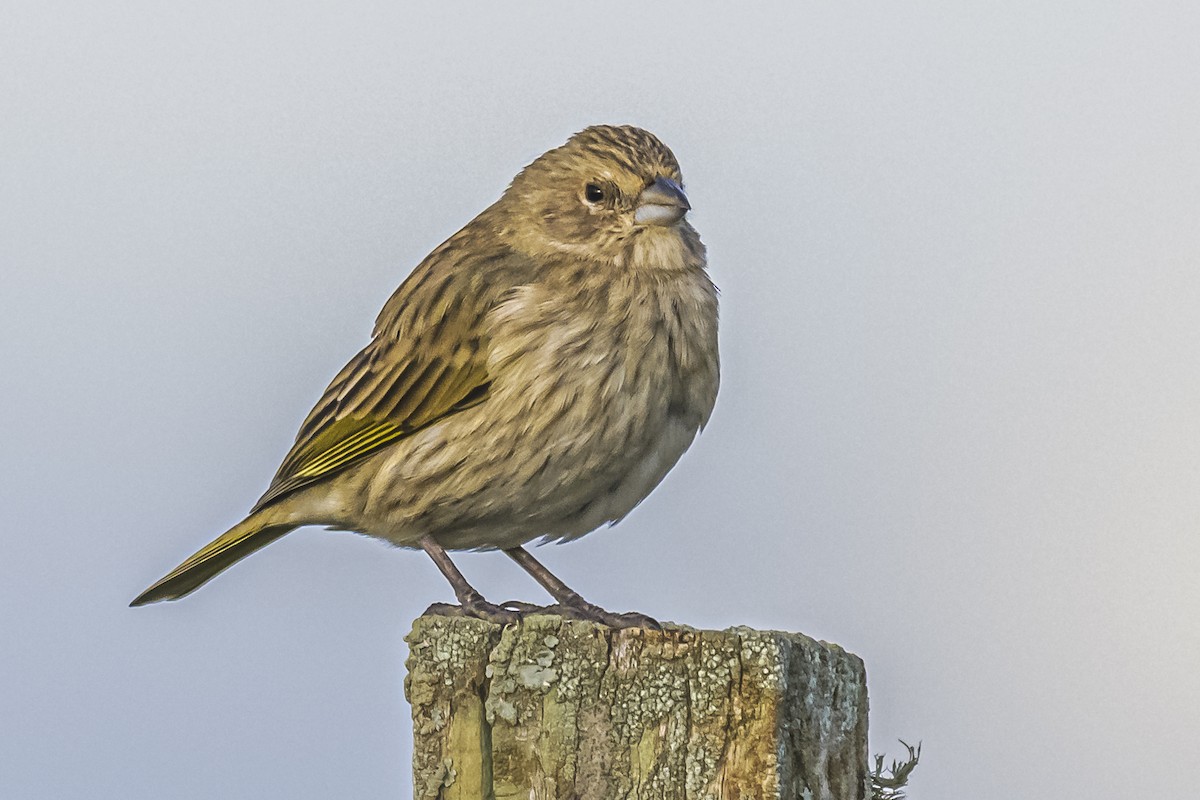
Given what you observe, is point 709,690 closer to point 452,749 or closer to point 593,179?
point 452,749

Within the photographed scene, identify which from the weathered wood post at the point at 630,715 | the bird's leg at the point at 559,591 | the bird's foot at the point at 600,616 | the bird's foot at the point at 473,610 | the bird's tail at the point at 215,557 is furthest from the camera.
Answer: the bird's tail at the point at 215,557

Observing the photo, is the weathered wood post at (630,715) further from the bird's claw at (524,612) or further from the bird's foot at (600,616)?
the bird's claw at (524,612)

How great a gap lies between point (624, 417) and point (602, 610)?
1.97 ft

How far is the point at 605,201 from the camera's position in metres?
5.51

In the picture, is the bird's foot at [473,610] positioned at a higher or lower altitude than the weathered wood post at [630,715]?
higher

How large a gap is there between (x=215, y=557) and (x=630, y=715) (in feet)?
9.47

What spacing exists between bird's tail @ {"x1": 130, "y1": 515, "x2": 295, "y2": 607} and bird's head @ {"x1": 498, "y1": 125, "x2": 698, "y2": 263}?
137cm

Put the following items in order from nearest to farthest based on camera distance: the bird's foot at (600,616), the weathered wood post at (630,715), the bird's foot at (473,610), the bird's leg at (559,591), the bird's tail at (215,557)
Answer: the weathered wood post at (630,715) → the bird's foot at (600,616) → the bird's foot at (473,610) → the bird's leg at (559,591) → the bird's tail at (215,557)

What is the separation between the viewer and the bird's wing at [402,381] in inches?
208

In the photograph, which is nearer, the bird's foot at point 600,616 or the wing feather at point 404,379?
the bird's foot at point 600,616

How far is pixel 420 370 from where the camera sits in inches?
211

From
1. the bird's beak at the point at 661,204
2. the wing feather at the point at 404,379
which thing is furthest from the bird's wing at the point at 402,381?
the bird's beak at the point at 661,204

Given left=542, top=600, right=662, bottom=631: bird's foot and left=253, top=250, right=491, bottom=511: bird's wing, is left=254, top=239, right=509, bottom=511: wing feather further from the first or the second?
left=542, top=600, right=662, bottom=631: bird's foot

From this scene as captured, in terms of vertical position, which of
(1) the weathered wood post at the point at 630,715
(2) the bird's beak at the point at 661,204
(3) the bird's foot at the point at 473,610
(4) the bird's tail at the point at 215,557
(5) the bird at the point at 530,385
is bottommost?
(1) the weathered wood post at the point at 630,715
